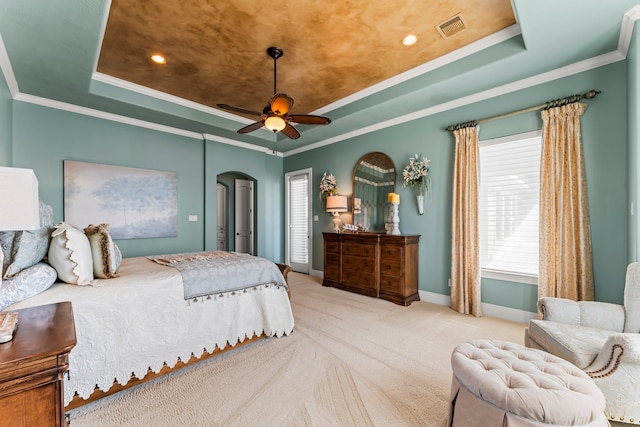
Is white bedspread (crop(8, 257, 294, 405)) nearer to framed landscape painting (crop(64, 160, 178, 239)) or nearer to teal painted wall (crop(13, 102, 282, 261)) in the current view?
framed landscape painting (crop(64, 160, 178, 239))

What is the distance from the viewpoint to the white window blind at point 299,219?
6.40 metres

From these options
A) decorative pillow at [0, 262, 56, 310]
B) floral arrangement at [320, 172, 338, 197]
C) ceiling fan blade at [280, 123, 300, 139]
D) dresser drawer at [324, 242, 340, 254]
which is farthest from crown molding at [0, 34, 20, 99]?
dresser drawer at [324, 242, 340, 254]

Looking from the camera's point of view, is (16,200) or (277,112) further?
(277,112)

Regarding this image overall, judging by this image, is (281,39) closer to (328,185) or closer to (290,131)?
(290,131)

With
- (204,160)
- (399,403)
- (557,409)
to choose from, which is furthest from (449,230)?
(204,160)

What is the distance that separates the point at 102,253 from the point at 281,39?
2.69 meters

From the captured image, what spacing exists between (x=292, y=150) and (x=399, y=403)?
219 inches

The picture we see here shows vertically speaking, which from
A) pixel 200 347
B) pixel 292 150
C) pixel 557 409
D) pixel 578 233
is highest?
pixel 292 150

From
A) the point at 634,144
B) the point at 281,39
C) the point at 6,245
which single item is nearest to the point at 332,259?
the point at 281,39

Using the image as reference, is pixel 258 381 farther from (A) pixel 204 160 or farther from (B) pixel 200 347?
(A) pixel 204 160

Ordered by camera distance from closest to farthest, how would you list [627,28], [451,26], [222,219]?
[627,28] → [451,26] → [222,219]

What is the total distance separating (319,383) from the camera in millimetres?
2164

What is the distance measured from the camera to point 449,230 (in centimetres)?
407

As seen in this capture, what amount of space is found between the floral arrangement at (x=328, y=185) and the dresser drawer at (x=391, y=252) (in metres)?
1.75
